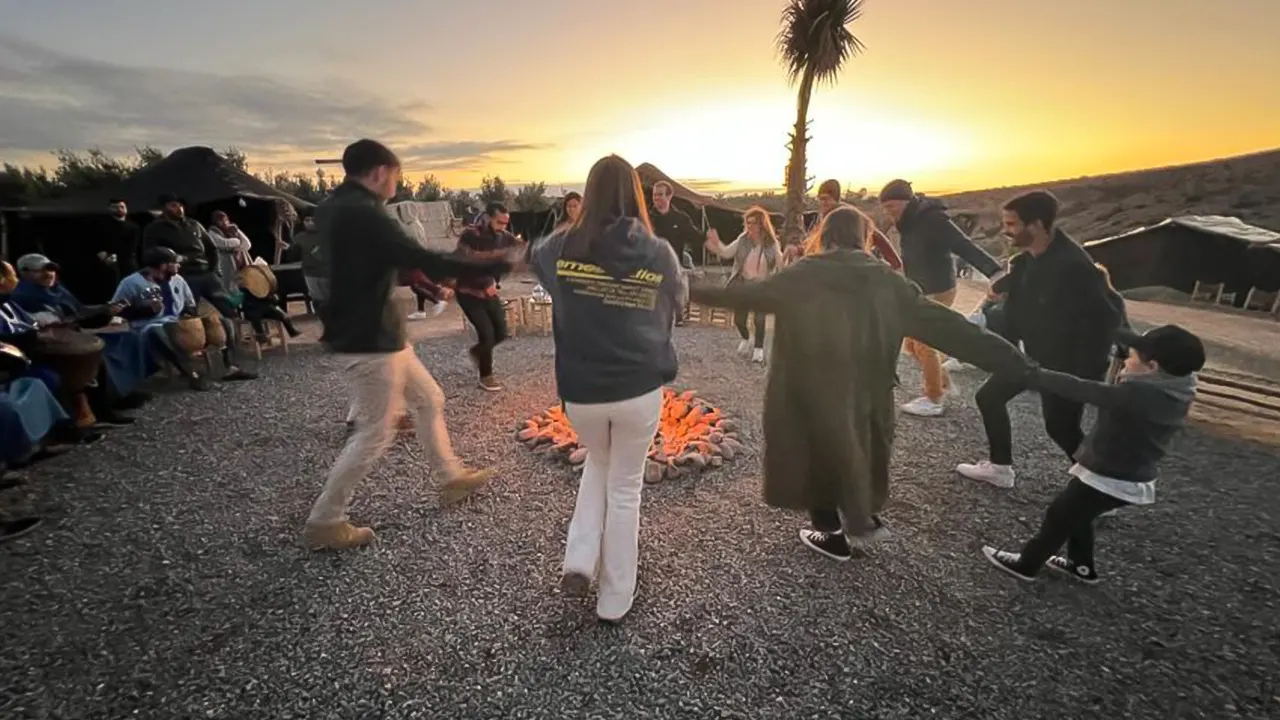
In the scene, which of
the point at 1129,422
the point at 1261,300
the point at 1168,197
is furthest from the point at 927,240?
the point at 1168,197

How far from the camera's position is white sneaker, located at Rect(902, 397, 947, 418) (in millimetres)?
5590

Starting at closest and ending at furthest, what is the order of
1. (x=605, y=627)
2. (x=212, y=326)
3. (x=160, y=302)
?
(x=605, y=627) < (x=160, y=302) < (x=212, y=326)

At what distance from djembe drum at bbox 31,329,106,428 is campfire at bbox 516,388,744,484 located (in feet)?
11.9

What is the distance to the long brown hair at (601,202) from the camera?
7.30ft

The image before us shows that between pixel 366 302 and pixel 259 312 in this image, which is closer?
pixel 366 302

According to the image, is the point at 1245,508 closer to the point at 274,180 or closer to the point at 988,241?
the point at 988,241

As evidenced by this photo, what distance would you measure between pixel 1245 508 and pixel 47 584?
7.28 m

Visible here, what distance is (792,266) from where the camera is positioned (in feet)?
8.86

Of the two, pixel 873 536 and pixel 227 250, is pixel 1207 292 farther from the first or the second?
pixel 227 250

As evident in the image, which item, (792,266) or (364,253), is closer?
(792,266)

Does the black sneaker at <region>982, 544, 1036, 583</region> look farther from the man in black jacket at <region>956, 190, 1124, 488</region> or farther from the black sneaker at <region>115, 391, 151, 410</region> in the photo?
the black sneaker at <region>115, 391, 151, 410</region>

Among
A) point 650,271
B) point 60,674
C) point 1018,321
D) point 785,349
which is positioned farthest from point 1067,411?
point 60,674

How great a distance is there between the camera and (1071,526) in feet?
9.18

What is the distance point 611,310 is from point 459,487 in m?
2.13
